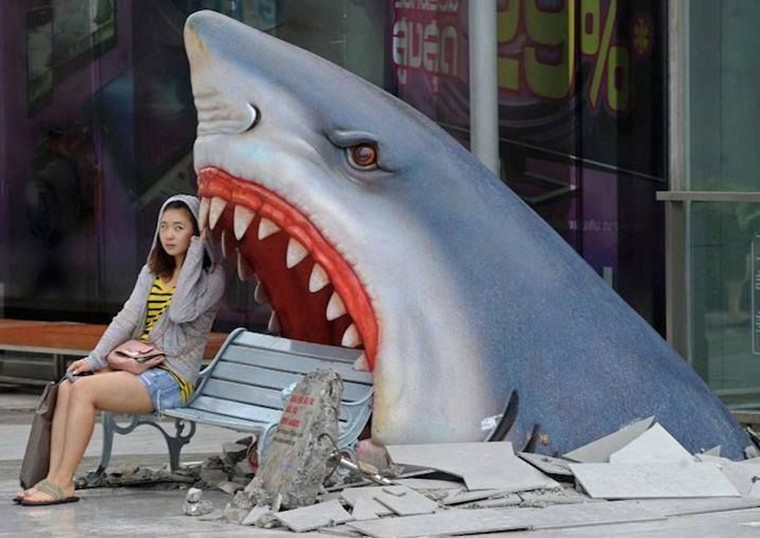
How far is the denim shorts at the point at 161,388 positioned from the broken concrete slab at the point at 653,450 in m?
1.93

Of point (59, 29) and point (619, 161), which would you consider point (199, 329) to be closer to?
point (619, 161)

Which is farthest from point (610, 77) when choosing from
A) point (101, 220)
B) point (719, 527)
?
point (719, 527)

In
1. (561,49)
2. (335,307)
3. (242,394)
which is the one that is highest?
(561,49)

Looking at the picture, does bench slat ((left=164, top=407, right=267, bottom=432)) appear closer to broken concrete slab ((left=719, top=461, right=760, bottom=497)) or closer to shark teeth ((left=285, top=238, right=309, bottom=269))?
shark teeth ((left=285, top=238, right=309, bottom=269))

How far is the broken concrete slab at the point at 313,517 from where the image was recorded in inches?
293

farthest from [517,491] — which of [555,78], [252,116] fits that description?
[555,78]

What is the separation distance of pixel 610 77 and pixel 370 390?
5907mm

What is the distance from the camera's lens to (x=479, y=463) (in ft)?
26.5

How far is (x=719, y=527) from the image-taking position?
748 centimetres

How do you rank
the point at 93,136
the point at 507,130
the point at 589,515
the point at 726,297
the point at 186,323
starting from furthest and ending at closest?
the point at 93,136 → the point at 507,130 → the point at 726,297 → the point at 186,323 → the point at 589,515

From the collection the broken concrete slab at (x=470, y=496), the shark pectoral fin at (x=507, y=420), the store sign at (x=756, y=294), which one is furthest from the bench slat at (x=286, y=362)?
the store sign at (x=756, y=294)

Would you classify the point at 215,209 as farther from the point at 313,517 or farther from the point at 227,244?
the point at 313,517

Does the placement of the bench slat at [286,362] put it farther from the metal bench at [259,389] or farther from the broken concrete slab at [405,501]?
the broken concrete slab at [405,501]

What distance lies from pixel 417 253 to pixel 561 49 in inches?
228
